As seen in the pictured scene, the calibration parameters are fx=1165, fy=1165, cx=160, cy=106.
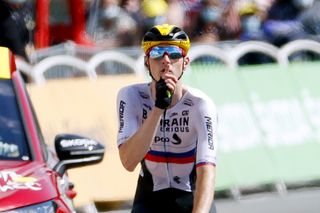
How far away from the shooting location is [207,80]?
13.0 metres

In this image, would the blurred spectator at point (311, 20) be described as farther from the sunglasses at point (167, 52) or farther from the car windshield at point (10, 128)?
the sunglasses at point (167, 52)

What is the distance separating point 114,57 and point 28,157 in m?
6.63

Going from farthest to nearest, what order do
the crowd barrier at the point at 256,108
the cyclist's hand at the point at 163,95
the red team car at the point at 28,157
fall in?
the crowd barrier at the point at 256,108 → the red team car at the point at 28,157 → the cyclist's hand at the point at 163,95

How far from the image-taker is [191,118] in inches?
227

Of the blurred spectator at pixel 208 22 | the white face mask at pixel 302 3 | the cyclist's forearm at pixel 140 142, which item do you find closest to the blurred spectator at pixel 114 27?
the blurred spectator at pixel 208 22

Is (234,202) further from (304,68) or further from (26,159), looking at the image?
(26,159)

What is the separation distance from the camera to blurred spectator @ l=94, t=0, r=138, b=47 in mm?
14234

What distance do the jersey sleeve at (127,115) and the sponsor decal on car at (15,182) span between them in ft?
1.78

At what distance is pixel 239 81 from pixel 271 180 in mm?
1194

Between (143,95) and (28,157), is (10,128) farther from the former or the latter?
(143,95)

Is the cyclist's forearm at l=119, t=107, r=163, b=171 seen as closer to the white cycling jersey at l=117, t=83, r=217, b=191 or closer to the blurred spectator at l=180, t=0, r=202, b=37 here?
the white cycling jersey at l=117, t=83, r=217, b=191

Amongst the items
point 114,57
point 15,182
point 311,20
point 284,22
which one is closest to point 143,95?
point 15,182

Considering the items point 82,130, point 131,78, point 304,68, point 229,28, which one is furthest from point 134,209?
point 229,28

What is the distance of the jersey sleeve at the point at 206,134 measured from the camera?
219 inches
